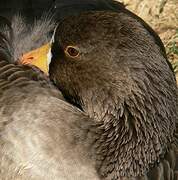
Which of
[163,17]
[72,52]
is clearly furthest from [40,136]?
[163,17]

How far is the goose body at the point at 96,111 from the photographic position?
13.6 feet

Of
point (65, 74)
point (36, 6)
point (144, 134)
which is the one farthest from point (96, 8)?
point (144, 134)

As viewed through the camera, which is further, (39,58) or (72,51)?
(39,58)

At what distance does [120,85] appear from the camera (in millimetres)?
4160

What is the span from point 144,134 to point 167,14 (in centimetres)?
300

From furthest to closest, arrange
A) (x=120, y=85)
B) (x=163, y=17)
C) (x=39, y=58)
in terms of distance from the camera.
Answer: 1. (x=163, y=17)
2. (x=39, y=58)
3. (x=120, y=85)

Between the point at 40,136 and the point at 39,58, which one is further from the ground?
the point at 39,58

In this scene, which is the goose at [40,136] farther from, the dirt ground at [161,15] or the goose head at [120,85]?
the dirt ground at [161,15]

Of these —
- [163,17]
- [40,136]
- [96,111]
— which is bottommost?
[163,17]

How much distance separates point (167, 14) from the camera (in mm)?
7027

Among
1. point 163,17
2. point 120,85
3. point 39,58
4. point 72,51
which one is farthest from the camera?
point 163,17

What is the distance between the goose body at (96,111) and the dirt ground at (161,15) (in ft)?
8.31

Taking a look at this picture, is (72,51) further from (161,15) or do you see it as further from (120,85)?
(161,15)

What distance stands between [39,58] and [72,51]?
1.07 feet
